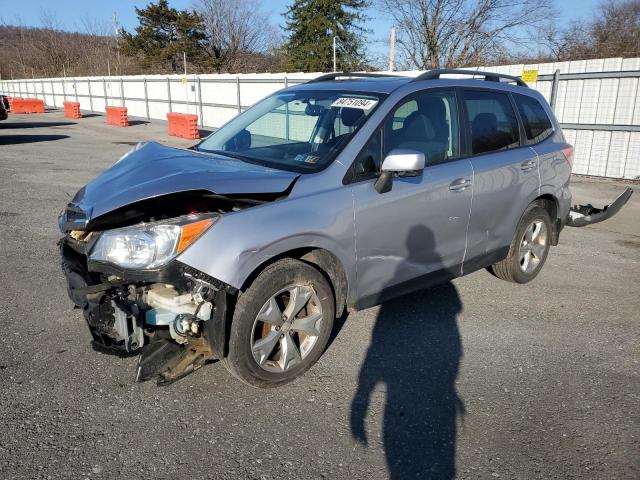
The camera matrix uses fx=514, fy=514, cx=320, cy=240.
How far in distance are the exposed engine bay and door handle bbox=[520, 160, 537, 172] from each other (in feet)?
8.44

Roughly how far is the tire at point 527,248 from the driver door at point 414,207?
0.93m

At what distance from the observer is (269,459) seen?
2604 mm

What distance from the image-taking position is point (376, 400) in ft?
10.2

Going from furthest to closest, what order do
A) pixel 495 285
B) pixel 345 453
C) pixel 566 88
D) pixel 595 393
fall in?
pixel 566 88
pixel 495 285
pixel 595 393
pixel 345 453

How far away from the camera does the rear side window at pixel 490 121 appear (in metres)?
4.21

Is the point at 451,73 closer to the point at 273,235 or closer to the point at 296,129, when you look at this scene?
the point at 296,129

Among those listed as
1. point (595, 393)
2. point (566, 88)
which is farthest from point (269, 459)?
point (566, 88)

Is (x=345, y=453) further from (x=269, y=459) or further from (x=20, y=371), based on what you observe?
(x=20, y=371)

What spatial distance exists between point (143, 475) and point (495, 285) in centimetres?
371

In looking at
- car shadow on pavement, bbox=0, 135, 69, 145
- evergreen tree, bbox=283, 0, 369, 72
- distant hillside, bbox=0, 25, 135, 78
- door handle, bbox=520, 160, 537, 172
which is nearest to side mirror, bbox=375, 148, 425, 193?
door handle, bbox=520, 160, 537, 172

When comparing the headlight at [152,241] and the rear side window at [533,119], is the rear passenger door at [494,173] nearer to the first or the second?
the rear side window at [533,119]

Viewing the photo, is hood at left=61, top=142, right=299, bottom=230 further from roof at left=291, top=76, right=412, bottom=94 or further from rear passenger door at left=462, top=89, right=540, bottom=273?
rear passenger door at left=462, top=89, right=540, bottom=273

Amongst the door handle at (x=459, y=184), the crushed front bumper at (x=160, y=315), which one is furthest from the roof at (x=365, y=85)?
the crushed front bumper at (x=160, y=315)

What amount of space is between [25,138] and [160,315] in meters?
18.4
